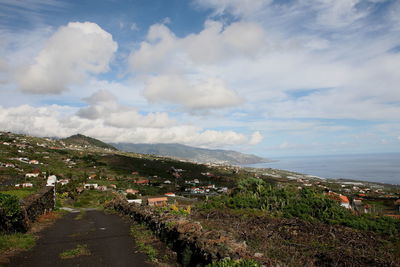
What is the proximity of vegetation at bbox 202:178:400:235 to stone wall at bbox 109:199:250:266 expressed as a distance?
23.3ft

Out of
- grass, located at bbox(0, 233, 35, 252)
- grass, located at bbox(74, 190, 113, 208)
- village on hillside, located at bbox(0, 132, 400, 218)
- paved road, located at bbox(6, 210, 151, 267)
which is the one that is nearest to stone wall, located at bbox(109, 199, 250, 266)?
paved road, located at bbox(6, 210, 151, 267)

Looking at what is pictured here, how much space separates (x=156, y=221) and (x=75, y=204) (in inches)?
1029

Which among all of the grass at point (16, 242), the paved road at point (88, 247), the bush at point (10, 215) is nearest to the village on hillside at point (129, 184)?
the paved road at point (88, 247)

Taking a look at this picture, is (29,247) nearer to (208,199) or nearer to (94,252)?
(94,252)

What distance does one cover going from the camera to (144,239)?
1048 cm

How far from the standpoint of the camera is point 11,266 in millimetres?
7184

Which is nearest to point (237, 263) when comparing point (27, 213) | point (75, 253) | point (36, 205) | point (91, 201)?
point (75, 253)

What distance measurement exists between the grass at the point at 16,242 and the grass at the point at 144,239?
384cm

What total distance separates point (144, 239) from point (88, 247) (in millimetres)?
2119

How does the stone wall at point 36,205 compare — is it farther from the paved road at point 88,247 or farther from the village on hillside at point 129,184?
the village on hillside at point 129,184

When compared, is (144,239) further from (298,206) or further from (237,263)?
(298,206)

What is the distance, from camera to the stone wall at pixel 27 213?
33.6ft

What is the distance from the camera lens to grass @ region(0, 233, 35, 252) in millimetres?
8674

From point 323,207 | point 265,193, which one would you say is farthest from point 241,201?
point 323,207
